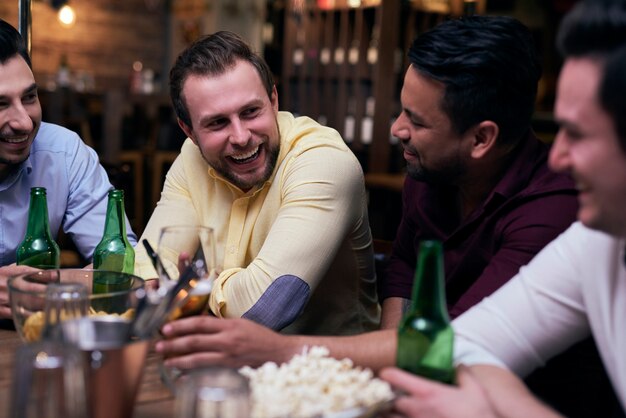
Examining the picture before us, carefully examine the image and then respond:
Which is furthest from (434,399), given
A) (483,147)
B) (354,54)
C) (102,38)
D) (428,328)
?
(102,38)

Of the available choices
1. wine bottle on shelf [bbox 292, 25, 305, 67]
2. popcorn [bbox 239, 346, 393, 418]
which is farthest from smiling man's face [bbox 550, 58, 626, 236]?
wine bottle on shelf [bbox 292, 25, 305, 67]

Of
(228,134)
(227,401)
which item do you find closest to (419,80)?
(228,134)

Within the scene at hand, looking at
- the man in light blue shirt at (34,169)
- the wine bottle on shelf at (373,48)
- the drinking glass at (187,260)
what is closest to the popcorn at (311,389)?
the drinking glass at (187,260)

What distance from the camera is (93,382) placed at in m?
0.85

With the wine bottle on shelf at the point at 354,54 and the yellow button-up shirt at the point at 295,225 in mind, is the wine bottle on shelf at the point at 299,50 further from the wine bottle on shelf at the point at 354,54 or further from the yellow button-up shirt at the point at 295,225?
the yellow button-up shirt at the point at 295,225

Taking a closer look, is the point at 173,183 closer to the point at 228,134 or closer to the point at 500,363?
the point at 228,134

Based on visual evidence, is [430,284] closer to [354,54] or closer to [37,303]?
[37,303]

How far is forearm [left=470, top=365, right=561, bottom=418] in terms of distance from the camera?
3.28 feet

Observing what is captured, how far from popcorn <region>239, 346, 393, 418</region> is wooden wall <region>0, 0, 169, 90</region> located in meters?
6.95

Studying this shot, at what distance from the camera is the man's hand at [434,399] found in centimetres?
95

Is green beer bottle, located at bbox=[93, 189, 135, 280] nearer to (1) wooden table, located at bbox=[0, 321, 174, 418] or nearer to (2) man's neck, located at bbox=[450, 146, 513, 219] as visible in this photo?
(1) wooden table, located at bbox=[0, 321, 174, 418]

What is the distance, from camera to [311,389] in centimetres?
90

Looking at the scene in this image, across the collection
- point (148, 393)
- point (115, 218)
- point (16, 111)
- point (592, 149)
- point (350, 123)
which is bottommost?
point (350, 123)

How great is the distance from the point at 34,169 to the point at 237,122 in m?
0.66
